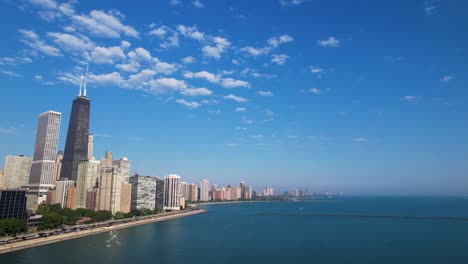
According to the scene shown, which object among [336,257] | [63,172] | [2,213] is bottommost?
[336,257]

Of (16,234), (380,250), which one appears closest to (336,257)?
(380,250)

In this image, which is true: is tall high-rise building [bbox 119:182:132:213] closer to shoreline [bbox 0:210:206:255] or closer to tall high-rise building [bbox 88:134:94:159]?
shoreline [bbox 0:210:206:255]

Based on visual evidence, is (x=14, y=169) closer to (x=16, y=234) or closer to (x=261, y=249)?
(x=16, y=234)

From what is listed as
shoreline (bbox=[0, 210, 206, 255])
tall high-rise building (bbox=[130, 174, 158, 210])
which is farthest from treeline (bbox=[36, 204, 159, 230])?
tall high-rise building (bbox=[130, 174, 158, 210])

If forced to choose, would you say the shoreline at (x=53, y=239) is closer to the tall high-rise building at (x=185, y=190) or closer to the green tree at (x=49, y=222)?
the green tree at (x=49, y=222)

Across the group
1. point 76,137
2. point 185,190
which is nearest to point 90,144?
point 76,137
